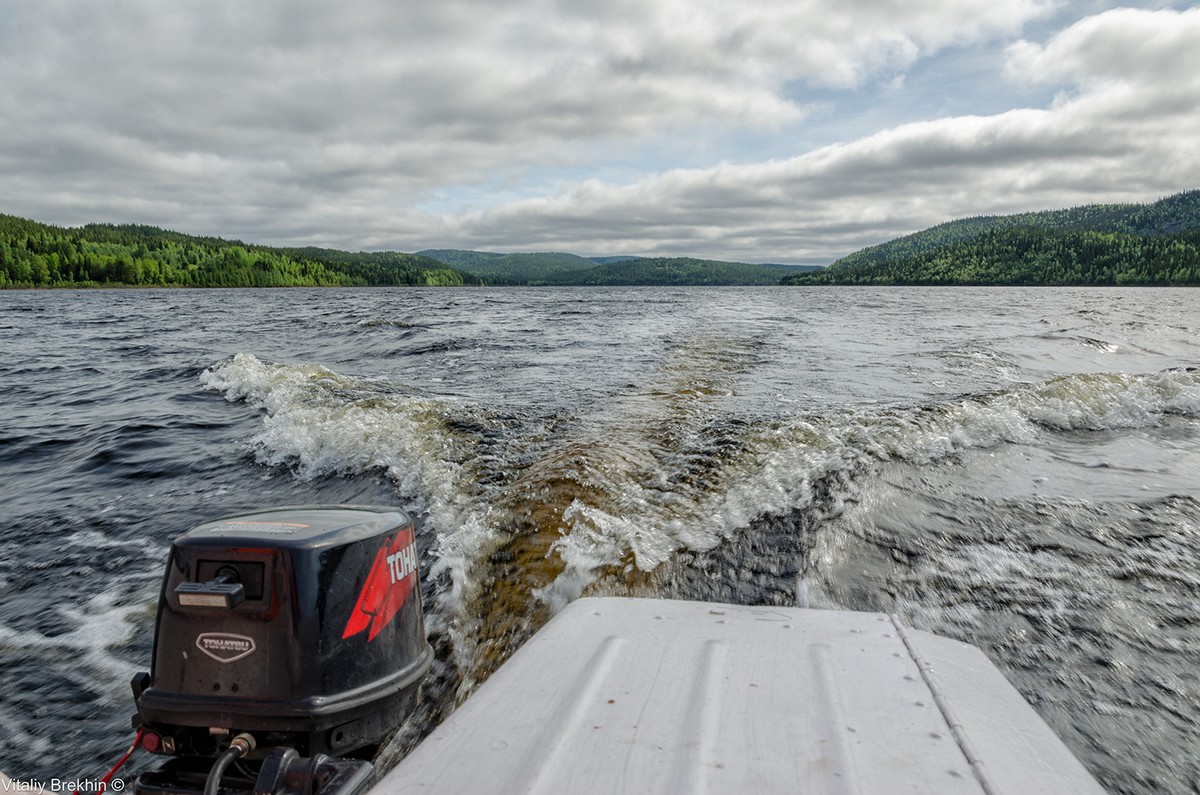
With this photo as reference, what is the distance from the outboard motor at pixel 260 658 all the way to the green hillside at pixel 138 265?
328 feet

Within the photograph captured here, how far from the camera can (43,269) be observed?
77.4m

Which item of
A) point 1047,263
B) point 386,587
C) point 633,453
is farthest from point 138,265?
point 1047,263

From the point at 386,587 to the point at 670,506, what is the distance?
2.43 meters

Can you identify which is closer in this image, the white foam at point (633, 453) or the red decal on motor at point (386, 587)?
the red decal on motor at point (386, 587)

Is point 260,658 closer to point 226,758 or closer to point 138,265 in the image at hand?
point 226,758

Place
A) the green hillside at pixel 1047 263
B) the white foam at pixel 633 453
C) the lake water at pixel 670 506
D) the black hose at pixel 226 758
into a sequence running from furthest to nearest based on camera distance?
the green hillside at pixel 1047 263 < the white foam at pixel 633 453 < the lake water at pixel 670 506 < the black hose at pixel 226 758

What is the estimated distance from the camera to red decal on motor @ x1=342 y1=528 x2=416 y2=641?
1962 mm

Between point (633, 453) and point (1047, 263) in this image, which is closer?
point (633, 453)

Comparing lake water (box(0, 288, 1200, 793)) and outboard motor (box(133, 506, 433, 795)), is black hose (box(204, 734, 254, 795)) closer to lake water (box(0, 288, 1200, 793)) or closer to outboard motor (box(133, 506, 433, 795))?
outboard motor (box(133, 506, 433, 795))

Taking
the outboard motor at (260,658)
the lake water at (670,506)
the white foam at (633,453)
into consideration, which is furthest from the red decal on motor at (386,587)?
the white foam at (633,453)

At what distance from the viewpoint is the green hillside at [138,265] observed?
3105 inches

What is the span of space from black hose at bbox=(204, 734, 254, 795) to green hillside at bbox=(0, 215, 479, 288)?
329ft

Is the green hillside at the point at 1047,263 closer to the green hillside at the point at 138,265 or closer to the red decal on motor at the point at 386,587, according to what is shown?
the green hillside at the point at 138,265

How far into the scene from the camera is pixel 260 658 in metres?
1.81
